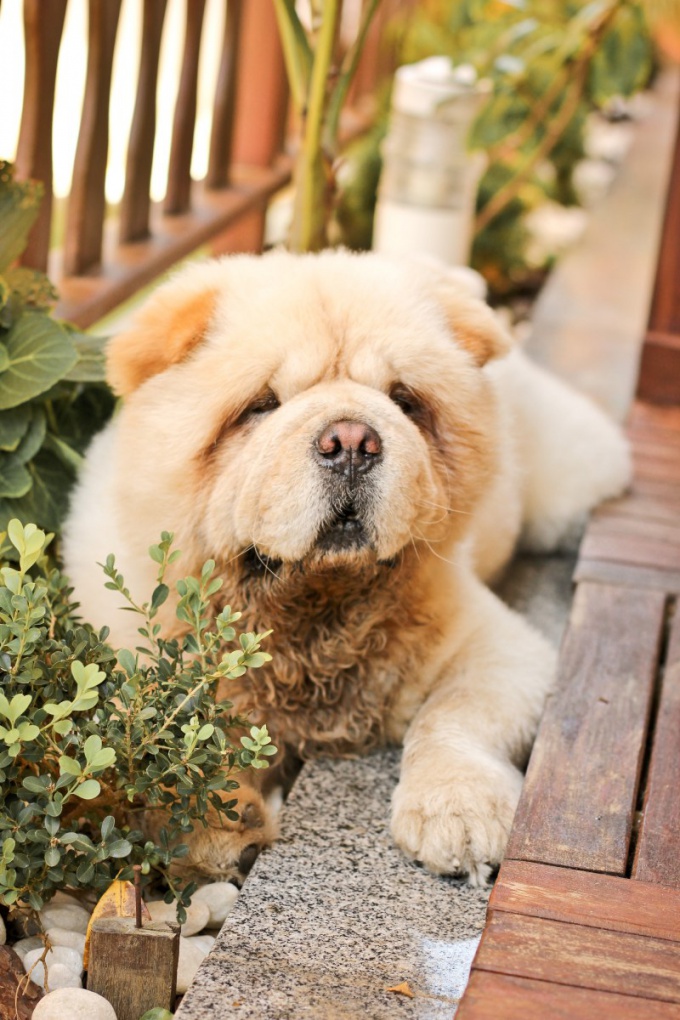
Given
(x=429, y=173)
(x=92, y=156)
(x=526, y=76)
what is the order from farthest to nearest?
1. (x=526, y=76)
2. (x=429, y=173)
3. (x=92, y=156)

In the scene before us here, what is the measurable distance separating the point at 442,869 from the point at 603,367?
9.44ft

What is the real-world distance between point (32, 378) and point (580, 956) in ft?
4.60

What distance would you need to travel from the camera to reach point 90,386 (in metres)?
2.59

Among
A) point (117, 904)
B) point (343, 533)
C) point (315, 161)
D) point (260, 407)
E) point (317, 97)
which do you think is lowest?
point (117, 904)

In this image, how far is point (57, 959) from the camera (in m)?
1.78

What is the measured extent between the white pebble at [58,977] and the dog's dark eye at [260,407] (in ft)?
2.89

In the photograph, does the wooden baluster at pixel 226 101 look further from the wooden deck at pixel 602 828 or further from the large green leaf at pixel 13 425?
the large green leaf at pixel 13 425

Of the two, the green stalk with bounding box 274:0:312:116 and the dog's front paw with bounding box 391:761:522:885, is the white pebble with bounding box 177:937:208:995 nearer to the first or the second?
the dog's front paw with bounding box 391:761:522:885

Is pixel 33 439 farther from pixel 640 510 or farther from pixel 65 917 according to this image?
pixel 640 510

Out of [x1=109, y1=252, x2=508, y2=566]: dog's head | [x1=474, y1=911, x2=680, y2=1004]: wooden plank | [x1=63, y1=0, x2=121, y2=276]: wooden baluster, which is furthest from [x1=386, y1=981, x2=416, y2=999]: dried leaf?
[x1=63, y1=0, x2=121, y2=276]: wooden baluster

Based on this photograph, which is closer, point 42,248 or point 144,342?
point 144,342

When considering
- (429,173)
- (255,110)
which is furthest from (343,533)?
(255,110)

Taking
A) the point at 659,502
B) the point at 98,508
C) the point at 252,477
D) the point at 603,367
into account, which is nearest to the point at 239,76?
the point at 603,367

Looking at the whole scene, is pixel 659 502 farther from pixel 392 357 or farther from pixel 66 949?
pixel 66 949
